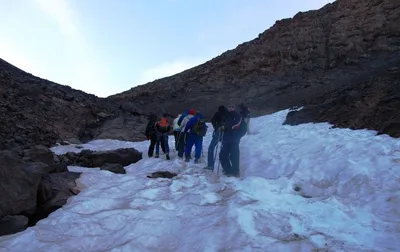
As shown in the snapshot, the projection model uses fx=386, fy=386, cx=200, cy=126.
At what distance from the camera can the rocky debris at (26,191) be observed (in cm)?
585

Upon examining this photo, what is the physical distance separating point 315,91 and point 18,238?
75.1 ft

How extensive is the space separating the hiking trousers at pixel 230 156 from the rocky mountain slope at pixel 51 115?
7.89 metres

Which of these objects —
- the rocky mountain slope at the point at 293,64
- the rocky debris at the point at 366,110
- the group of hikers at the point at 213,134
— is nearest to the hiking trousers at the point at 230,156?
the group of hikers at the point at 213,134

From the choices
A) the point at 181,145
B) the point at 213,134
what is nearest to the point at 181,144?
the point at 181,145

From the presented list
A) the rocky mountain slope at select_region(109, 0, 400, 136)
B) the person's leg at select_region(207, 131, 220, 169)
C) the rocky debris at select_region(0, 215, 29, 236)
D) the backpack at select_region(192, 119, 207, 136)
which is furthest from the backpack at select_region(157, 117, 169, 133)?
the rocky mountain slope at select_region(109, 0, 400, 136)

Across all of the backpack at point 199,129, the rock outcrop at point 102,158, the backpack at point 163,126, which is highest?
the backpack at point 163,126

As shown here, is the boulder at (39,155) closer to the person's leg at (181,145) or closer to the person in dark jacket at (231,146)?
the person in dark jacket at (231,146)

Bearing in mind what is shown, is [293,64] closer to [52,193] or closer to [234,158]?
[234,158]

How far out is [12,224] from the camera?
5578mm

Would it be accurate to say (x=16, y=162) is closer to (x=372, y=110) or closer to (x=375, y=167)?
(x=375, y=167)

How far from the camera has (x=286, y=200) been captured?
6285mm

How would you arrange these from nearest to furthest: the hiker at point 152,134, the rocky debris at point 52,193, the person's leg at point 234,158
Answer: the rocky debris at point 52,193 → the person's leg at point 234,158 → the hiker at point 152,134

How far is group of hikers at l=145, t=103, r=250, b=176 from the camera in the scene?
9445 millimetres

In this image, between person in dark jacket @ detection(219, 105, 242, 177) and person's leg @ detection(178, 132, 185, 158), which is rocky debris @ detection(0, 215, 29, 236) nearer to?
person in dark jacket @ detection(219, 105, 242, 177)
